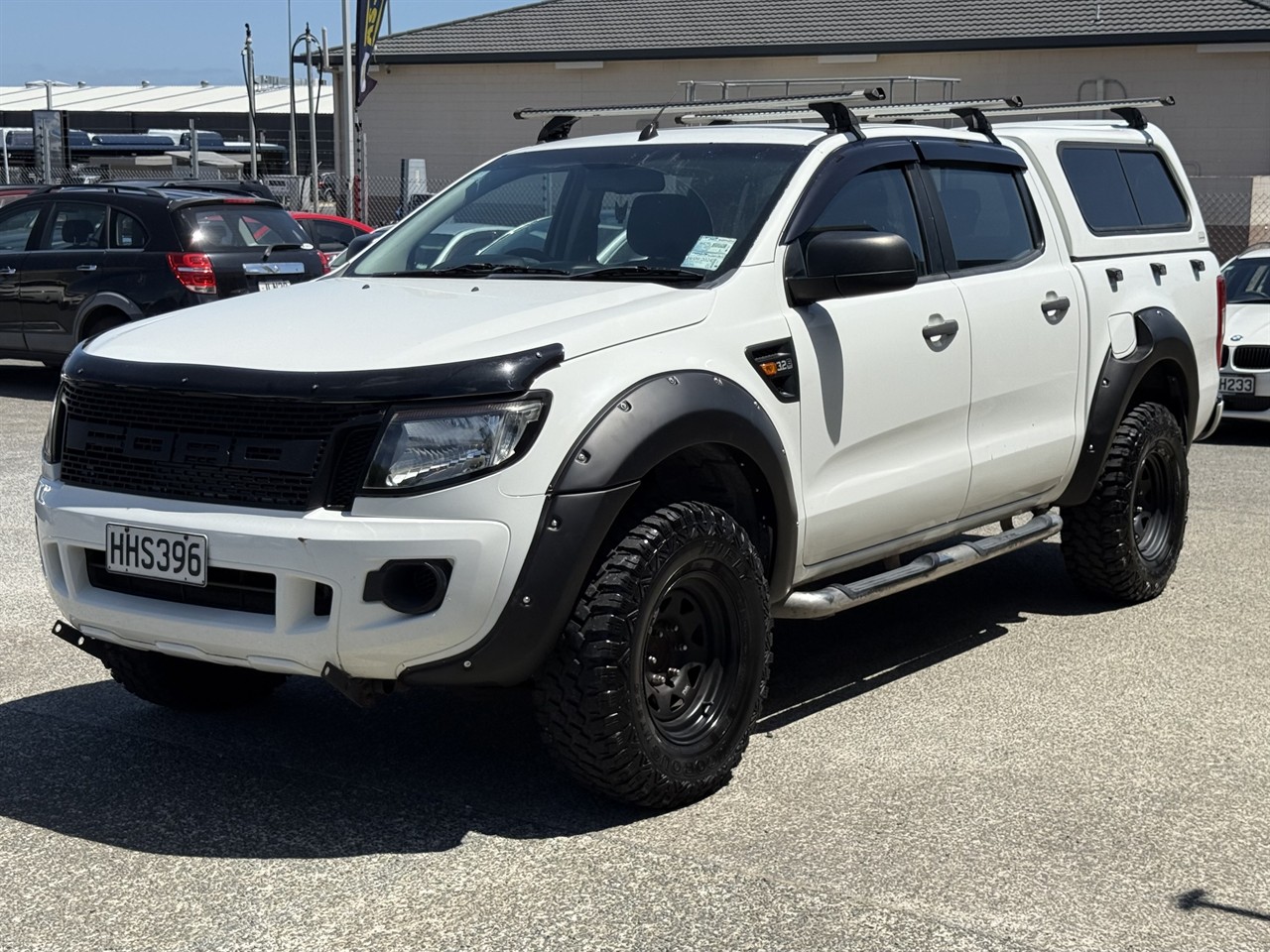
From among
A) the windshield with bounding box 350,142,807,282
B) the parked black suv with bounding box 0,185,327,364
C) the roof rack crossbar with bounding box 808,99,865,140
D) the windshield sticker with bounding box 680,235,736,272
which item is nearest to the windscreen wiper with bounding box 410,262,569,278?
the windshield with bounding box 350,142,807,282

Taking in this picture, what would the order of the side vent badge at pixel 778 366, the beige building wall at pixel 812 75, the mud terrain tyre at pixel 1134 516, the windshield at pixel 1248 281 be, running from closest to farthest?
the side vent badge at pixel 778 366 → the mud terrain tyre at pixel 1134 516 → the windshield at pixel 1248 281 → the beige building wall at pixel 812 75

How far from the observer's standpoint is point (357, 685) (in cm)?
420

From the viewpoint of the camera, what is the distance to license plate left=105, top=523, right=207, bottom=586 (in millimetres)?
4148

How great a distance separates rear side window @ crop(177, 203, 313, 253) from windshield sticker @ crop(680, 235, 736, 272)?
8.86 meters

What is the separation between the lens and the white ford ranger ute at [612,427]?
4043 millimetres

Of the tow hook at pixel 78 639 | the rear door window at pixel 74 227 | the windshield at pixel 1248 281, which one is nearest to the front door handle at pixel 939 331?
the tow hook at pixel 78 639

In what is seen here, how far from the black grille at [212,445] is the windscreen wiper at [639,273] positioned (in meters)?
1.20

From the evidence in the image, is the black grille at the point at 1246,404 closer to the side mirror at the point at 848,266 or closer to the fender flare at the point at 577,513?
the side mirror at the point at 848,266

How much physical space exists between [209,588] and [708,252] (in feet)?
6.01

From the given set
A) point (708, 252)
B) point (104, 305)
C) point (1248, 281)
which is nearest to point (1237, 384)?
point (1248, 281)

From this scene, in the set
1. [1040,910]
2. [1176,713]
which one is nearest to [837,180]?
[1176,713]

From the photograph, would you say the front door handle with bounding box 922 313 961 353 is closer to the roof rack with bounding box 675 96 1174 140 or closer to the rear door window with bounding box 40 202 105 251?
the roof rack with bounding box 675 96 1174 140

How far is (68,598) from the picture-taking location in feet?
14.6

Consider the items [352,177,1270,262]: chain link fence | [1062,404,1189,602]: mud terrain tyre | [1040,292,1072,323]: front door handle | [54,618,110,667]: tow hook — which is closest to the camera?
[54,618,110,667]: tow hook
